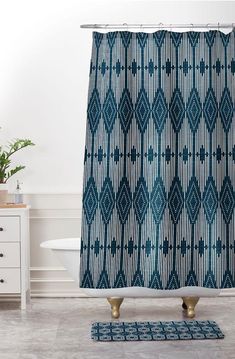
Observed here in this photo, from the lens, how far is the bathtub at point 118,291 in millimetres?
4273

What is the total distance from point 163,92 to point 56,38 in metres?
2.05

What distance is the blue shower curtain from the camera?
3.40m

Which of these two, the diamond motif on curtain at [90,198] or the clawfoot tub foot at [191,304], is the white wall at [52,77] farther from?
the diamond motif on curtain at [90,198]

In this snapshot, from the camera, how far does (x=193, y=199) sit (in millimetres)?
3398

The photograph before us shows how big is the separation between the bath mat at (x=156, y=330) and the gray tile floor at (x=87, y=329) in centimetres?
6

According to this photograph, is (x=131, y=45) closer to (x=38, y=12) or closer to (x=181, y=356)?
(x=181, y=356)

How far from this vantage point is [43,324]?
4.29m

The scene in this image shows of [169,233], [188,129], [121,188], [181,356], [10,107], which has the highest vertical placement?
[10,107]

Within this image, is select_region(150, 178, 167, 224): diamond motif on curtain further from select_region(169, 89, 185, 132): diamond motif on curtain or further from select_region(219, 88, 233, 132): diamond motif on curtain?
select_region(219, 88, 233, 132): diamond motif on curtain

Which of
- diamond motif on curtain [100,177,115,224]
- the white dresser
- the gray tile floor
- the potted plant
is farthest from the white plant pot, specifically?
diamond motif on curtain [100,177,115,224]

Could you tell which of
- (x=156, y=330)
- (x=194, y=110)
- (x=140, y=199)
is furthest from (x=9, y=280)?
(x=194, y=110)

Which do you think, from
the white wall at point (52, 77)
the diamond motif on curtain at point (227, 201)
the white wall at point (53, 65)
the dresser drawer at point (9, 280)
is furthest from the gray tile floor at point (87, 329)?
the white wall at point (53, 65)

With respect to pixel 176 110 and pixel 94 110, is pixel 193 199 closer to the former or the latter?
pixel 176 110

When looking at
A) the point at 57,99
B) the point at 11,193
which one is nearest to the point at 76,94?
the point at 57,99
